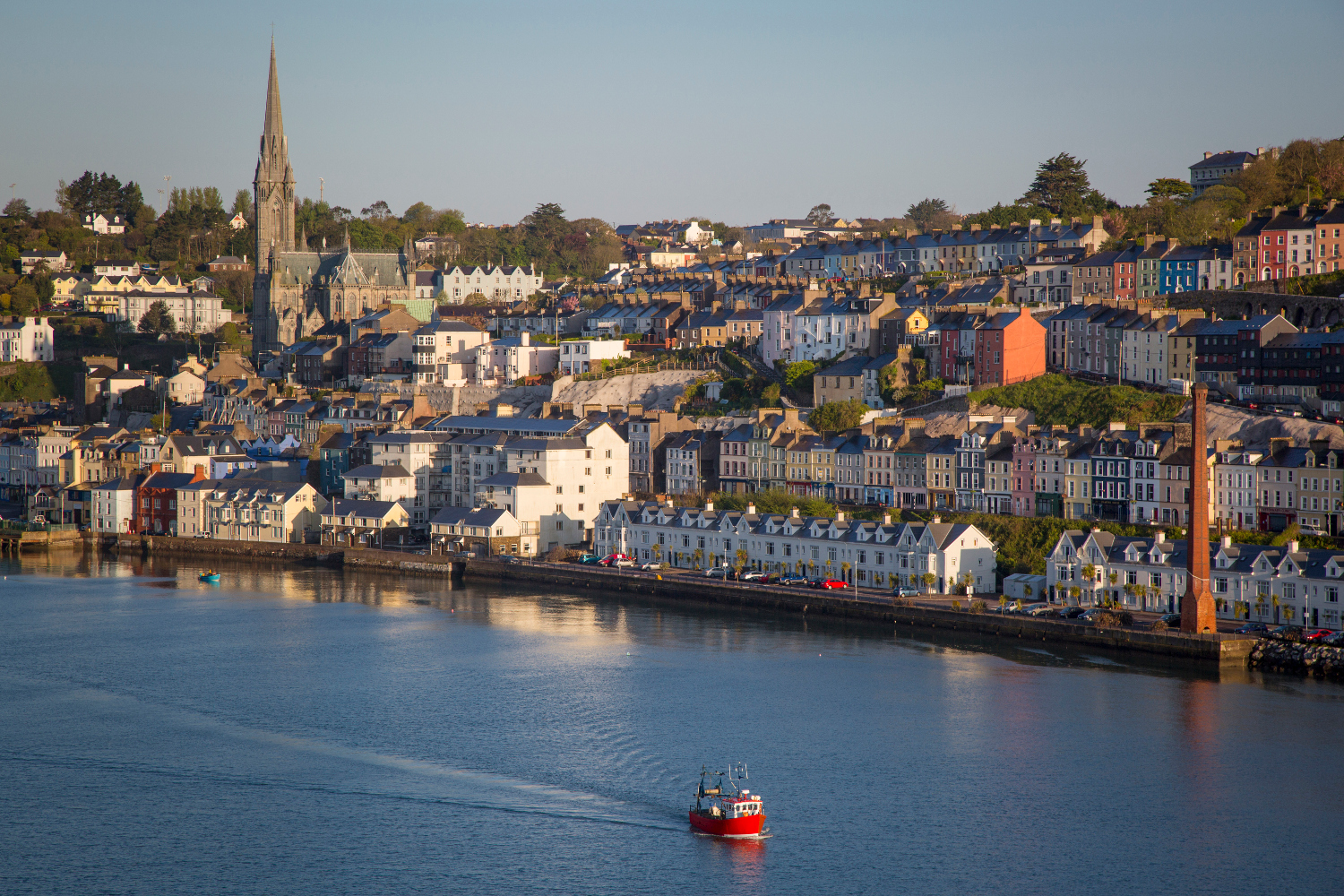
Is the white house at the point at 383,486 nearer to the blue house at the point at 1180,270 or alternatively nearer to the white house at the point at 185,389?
the white house at the point at 185,389

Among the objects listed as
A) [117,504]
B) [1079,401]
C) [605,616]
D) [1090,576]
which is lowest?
[605,616]

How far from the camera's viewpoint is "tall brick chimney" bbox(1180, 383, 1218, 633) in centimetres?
2544

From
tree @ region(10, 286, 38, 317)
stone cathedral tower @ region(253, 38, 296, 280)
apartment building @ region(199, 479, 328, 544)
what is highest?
stone cathedral tower @ region(253, 38, 296, 280)

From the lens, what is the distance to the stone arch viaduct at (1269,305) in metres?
37.9

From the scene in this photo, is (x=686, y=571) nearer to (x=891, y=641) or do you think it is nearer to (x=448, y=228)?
(x=891, y=641)

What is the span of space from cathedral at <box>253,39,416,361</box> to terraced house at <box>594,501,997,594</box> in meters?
29.4

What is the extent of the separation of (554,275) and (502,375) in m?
23.2

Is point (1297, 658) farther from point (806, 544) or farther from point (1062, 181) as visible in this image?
point (1062, 181)

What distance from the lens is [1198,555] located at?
25734 mm

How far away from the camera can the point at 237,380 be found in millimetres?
55312

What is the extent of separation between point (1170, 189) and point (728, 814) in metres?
41.5

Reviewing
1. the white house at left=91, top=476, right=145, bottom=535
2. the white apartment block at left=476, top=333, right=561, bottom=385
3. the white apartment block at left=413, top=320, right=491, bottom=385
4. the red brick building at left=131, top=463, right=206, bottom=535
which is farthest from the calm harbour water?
the white apartment block at left=413, top=320, right=491, bottom=385

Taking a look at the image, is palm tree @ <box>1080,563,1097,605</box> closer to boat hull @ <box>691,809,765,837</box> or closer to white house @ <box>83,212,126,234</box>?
boat hull @ <box>691,809,765,837</box>

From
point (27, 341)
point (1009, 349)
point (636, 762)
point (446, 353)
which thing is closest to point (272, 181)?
point (27, 341)
